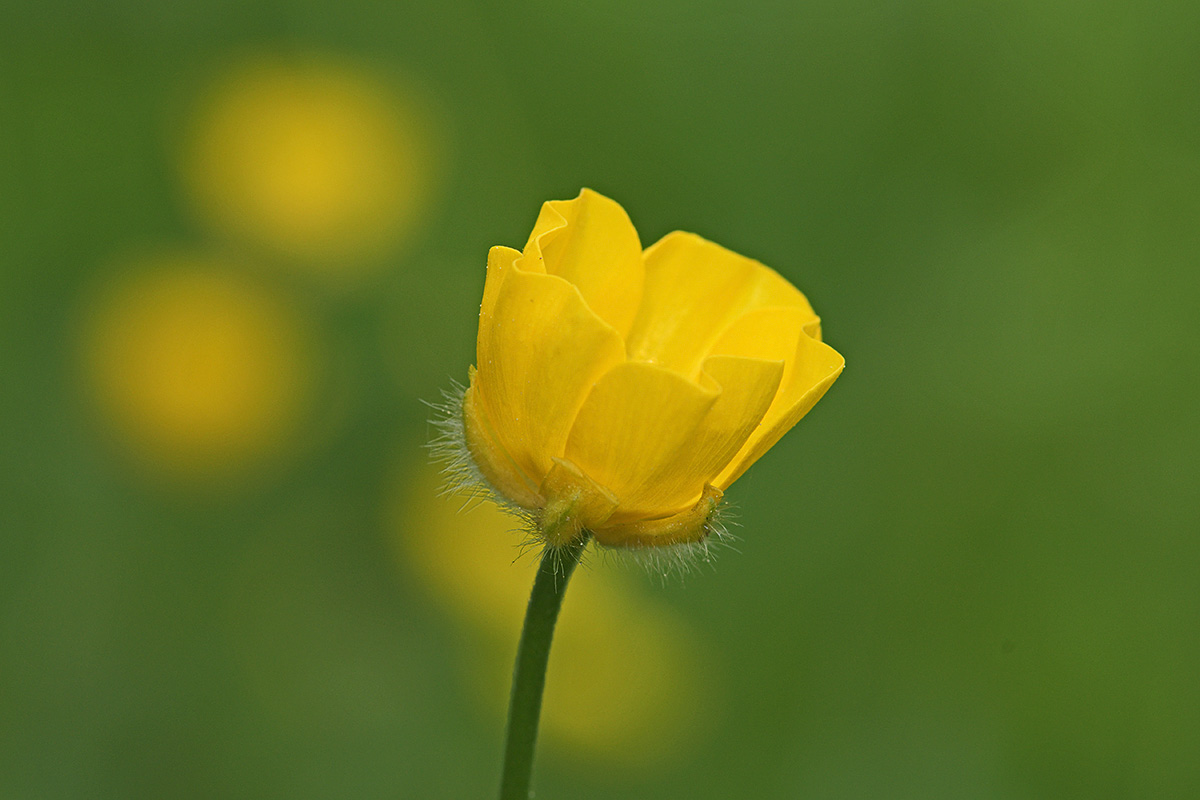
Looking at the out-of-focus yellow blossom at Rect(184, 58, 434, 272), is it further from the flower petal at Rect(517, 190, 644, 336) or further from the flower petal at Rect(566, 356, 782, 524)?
the flower petal at Rect(566, 356, 782, 524)

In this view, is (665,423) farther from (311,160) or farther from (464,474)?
(311,160)

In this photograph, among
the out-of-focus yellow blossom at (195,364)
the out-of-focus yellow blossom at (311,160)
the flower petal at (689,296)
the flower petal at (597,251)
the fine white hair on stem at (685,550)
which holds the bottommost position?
the out-of-focus yellow blossom at (195,364)

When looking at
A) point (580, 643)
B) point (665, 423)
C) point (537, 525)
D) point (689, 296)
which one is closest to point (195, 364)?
point (580, 643)

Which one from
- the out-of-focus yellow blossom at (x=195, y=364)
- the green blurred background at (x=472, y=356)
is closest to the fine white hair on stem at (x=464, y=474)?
the green blurred background at (x=472, y=356)

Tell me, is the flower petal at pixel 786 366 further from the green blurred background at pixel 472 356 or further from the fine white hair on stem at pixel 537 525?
the green blurred background at pixel 472 356

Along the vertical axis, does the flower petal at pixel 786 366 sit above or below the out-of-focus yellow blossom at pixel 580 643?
above

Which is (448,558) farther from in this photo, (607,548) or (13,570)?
(607,548)
